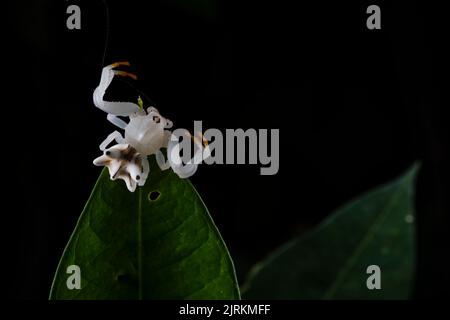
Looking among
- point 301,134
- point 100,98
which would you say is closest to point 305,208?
point 301,134

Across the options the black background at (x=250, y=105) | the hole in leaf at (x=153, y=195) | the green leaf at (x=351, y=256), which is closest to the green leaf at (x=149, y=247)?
the hole in leaf at (x=153, y=195)

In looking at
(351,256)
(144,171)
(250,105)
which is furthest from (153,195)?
(250,105)

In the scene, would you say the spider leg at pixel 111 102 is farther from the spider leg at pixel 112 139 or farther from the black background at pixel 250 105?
the black background at pixel 250 105

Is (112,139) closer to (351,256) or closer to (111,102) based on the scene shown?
(111,102)

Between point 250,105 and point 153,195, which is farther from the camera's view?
point 250,105
